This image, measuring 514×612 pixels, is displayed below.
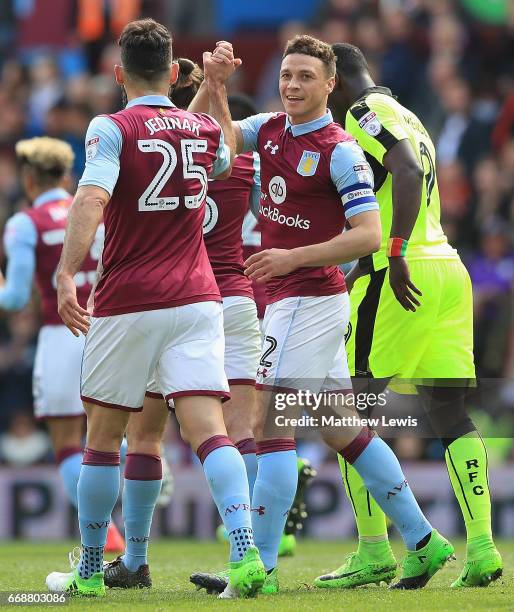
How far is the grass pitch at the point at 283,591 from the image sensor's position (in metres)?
5.86

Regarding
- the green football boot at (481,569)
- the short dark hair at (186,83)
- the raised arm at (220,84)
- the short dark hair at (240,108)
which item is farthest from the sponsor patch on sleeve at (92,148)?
the short dark hair at (240,108)

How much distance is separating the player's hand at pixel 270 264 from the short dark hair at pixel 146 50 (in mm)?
897

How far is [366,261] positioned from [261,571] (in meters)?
1.88

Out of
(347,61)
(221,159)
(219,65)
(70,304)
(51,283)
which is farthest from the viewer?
(51,283)

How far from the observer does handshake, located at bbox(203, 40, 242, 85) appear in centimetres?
655

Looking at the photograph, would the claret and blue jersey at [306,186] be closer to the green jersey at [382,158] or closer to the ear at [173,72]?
the green jersey at [382,158]

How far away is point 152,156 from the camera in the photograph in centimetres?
599

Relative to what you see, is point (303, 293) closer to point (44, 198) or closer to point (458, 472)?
point (458, 472)

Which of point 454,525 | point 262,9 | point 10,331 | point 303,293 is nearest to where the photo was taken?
point 303,293

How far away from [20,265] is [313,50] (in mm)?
3219

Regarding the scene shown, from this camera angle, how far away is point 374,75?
50.3 ft

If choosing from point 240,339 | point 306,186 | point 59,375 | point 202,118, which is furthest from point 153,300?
point 59,375

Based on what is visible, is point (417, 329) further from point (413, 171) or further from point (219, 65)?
point (219, 65)

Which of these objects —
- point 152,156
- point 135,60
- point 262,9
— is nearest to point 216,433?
point 152,156
